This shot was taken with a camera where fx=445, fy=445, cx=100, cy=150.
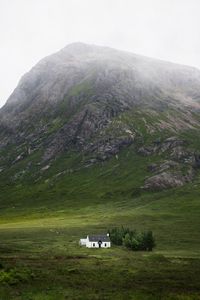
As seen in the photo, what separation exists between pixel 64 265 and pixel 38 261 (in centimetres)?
712

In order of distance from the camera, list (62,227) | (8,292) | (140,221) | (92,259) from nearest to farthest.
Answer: (8,292) < (92,259) < (62,227) < (140,221)

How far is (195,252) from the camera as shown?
11675cm

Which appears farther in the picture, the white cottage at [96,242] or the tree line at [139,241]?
the white cottage at [96,242]

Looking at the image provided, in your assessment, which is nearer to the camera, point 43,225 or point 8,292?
point 8,292

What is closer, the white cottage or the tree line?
the tree line

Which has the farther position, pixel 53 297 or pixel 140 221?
pixel 140 221

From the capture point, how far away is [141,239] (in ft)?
414

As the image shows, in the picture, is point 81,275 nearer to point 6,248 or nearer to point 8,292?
point 8,292

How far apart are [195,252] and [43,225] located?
87803mm

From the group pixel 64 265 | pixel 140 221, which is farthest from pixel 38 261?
pixel 140 221

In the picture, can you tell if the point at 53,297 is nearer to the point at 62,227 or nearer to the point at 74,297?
the point at 74,297

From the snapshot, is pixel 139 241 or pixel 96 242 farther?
pixel 96 242

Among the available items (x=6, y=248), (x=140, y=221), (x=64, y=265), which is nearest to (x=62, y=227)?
(x=140, y=221)

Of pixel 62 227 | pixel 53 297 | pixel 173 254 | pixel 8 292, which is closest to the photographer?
pixel 53 297
